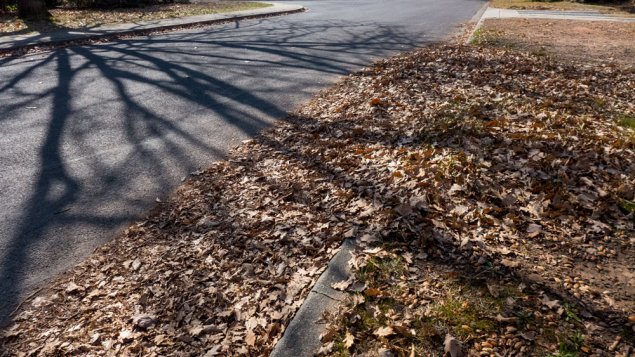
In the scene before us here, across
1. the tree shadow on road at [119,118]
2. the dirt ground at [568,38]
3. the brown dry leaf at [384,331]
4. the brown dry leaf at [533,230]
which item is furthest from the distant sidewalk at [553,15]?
the brown dry leaf at [384,331]

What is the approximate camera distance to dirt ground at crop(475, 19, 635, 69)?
1006 cm

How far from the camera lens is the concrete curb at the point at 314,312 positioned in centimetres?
259

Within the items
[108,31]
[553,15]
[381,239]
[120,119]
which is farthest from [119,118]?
[553,15]

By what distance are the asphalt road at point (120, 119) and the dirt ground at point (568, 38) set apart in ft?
9.06

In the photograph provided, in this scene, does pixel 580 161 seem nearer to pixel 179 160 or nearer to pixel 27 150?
pixel 179 160

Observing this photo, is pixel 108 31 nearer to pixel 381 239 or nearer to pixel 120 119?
pixel 120 119

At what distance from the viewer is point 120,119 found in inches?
255

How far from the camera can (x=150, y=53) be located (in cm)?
1083

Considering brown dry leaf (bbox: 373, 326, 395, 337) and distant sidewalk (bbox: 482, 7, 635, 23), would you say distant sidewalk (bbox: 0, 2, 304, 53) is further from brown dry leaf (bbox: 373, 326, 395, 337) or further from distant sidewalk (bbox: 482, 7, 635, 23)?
brown dry leaf (bbox: 373, 326, 395, 337)

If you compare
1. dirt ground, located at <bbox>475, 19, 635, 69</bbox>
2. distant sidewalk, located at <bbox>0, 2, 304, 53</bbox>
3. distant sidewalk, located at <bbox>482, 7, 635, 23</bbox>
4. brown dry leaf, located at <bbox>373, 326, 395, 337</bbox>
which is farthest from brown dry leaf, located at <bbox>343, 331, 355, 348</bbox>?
distant sidewalk, located at <bbox>482, 7, 635, 23</bbox>

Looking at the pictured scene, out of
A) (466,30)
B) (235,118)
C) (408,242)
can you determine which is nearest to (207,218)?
(408,242)

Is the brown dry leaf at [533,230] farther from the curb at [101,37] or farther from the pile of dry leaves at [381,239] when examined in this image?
the curb at [101,37]

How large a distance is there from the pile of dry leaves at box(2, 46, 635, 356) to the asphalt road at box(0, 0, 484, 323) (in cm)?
39

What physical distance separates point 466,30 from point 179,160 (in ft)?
43.2
